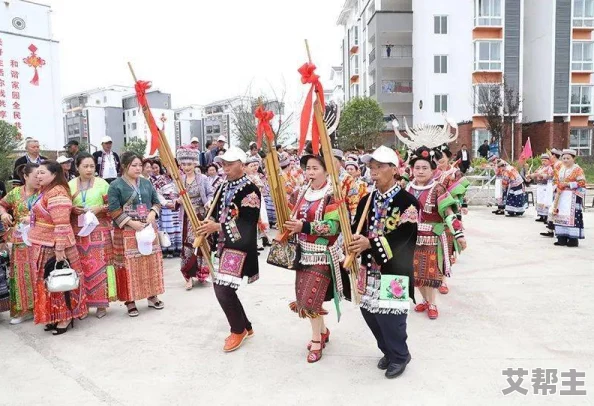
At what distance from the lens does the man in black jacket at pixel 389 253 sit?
335cm

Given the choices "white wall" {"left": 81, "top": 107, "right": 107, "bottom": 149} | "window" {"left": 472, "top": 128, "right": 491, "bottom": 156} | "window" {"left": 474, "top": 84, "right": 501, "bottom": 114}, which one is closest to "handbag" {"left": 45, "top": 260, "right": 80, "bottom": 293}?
"window" {"left": 474, "top": 84, "right": 501, "bottom": 114}

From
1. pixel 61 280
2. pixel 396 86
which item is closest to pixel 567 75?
pixel 396 86

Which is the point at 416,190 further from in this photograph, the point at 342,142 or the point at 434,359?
the point at 342,142

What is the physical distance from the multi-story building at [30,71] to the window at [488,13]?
914 inches

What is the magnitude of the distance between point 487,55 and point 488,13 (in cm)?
241

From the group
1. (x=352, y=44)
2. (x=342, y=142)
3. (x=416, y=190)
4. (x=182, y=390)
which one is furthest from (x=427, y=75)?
(x=182, y=390)

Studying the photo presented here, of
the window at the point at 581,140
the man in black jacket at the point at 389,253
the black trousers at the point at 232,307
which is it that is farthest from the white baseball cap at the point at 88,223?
the window at the point at 581,140

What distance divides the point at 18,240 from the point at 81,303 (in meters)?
0.86

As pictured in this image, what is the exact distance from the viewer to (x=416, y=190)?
484 centimetres

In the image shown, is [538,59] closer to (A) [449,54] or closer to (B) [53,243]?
(A) [449,54]

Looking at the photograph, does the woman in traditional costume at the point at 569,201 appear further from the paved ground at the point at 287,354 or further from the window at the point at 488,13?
the window at the point at 488,13

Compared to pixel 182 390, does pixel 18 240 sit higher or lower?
higher

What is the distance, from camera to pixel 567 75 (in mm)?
29266

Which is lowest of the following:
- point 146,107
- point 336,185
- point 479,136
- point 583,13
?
point 336,185
